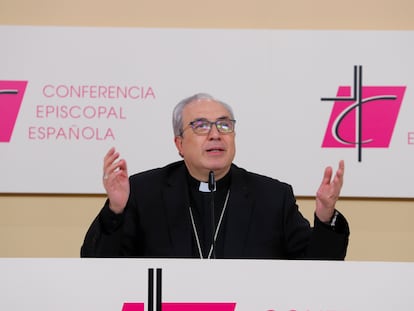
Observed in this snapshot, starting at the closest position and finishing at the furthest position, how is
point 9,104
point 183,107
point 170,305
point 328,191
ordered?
point 170,305 → point 328,191 → point 183,107 → point 9,104

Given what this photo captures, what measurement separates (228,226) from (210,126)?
0.39m

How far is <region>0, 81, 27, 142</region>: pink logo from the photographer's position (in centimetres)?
377

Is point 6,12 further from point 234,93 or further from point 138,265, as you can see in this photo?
point 138,265

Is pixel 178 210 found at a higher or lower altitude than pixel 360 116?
lower

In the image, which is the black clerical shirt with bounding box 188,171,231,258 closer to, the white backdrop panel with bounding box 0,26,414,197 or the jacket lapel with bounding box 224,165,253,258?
the jacket lapel with bounding box 224,165,253,258

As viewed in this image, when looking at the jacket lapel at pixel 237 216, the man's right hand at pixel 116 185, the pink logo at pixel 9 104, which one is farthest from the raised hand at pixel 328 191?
the pink logo at pixel 9 104

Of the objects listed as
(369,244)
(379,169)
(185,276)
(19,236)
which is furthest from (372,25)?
(185,276)

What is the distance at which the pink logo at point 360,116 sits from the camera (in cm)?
376

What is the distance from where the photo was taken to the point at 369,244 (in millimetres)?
3844

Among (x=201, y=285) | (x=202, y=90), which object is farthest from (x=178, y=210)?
(x=202, y=90)

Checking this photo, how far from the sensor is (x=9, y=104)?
3.78m

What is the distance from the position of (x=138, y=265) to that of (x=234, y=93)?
2.17 meters

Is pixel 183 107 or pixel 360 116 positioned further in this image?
pixel 360 116

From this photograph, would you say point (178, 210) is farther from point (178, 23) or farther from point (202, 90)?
Answer: point (178, 23)
